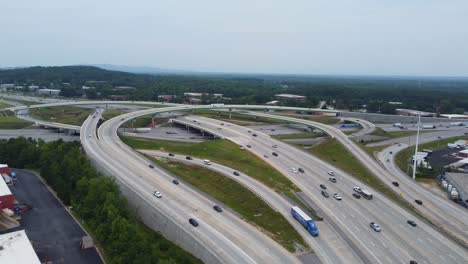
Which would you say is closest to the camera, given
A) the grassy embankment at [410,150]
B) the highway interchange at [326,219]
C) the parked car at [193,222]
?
the highway interchange at [326,219]

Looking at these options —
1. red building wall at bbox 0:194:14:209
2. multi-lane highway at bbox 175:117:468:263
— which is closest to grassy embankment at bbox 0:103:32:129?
red building wall at bbox 0:194:14:209

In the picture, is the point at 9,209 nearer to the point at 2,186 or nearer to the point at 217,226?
the point at 2,186

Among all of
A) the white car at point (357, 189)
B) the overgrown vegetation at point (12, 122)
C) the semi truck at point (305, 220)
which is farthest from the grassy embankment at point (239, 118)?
the semi truck at point (305, 220)

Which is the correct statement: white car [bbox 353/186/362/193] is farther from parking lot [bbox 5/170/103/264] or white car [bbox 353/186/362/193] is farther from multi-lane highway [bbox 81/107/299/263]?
parking lot [bbox 5/170/103/264]

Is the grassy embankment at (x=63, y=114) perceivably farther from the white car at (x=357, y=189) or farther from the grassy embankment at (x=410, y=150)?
the grassy embankment at (x=410, y=150)

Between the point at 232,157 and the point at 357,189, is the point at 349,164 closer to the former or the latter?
the point at 357,189

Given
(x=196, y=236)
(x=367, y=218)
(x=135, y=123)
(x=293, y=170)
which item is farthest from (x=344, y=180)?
(x=135, y=123)

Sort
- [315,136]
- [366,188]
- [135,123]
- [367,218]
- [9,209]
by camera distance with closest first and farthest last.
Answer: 1. [367,218]
2. [9,209]
3. [366,188]
4. [315,136]
5. [135,123]
